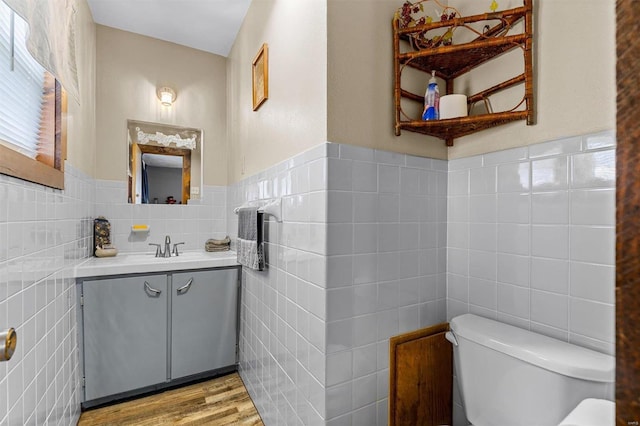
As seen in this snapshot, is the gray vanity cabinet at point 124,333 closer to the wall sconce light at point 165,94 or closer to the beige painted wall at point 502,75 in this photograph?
the wall sconce light at point 165,94

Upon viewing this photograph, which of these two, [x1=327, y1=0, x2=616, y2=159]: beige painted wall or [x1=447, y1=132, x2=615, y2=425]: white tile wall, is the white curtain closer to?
[x1=327, y1=0, x2=616, y2=159]: beige painted wall

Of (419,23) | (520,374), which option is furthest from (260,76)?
(520,374)

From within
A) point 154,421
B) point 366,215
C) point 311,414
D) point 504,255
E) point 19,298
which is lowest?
point 154,421

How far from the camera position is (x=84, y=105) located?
1835mm

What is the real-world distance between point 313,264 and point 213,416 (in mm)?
1221

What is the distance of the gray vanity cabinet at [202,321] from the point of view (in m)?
1.85

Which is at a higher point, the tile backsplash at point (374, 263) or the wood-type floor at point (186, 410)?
the tile backsplash at point (374, 263)

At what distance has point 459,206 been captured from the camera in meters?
1.33

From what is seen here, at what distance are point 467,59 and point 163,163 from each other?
7.36ft

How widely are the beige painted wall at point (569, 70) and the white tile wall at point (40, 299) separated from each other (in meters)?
1.74

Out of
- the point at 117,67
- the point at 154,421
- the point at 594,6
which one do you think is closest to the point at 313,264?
the point at 594,6

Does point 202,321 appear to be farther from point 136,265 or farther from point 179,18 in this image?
point 179,18

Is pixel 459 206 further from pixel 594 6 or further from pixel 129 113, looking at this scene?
pixel 129 113

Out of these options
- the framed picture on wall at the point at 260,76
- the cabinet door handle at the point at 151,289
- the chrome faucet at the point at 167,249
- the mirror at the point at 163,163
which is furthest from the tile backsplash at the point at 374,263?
the mirror at the point at 163,163
